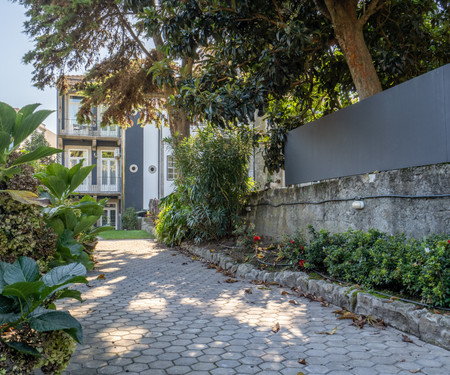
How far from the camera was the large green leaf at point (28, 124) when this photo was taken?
79.9 inches

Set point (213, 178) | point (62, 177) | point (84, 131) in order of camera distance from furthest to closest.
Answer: point (84, 131)
point (213, 178)
point (62, 177)

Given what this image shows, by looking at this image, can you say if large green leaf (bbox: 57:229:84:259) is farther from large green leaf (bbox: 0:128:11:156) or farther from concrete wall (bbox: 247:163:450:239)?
concrete wall (bbox: 247:163:450:239)

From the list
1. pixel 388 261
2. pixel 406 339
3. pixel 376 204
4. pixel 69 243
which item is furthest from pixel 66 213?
pixel 376 204

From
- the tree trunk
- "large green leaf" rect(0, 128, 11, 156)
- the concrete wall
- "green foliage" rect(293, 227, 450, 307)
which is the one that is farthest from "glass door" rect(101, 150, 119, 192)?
"large green leaf" rect(0, 128, 11, 156)

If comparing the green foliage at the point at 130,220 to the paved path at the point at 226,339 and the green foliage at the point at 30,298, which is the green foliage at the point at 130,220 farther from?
the green foliage at the point at 30,298

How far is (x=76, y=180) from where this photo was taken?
2.63m

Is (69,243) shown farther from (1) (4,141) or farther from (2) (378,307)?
(2) (378,307)

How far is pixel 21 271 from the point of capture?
191cm

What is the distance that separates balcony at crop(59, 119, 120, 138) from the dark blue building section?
3.28 feet

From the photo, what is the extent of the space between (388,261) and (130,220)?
20343 mm


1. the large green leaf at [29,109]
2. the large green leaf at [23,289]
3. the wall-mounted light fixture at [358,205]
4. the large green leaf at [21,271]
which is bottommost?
the large green leaf at [23,289]

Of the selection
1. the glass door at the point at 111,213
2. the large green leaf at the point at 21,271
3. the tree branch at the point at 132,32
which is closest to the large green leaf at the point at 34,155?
the large green leaf at the point at 21,271

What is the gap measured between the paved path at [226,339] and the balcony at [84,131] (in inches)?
846

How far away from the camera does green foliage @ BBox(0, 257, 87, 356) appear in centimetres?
175
